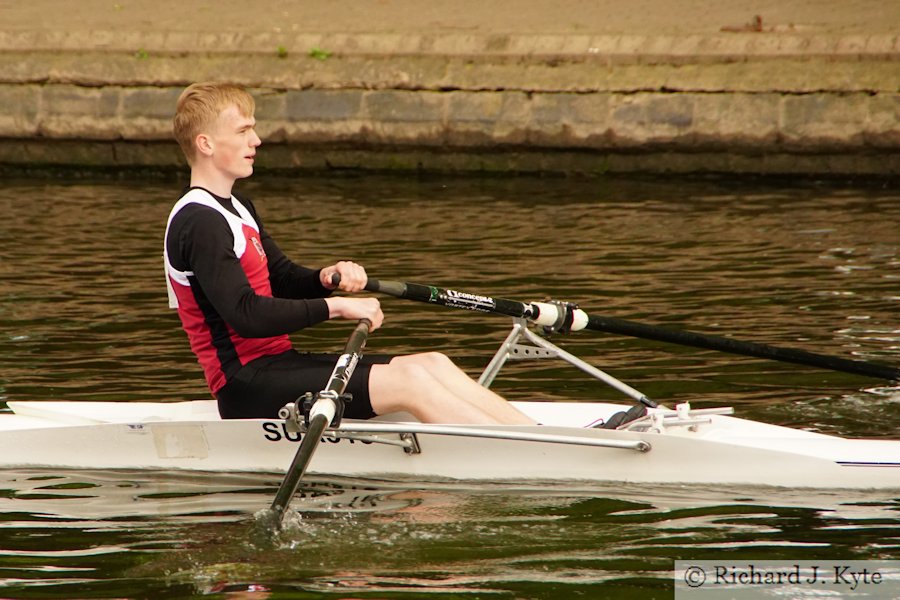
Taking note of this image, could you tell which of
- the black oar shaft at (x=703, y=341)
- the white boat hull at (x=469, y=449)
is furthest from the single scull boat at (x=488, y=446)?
the black oar shaft at (x=703, y=341)

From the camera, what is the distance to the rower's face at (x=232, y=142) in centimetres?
573

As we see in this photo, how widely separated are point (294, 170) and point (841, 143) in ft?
19.6

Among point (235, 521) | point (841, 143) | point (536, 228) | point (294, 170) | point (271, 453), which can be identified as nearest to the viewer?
point (235, 521)

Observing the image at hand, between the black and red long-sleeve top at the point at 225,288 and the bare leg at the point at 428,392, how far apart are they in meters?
0.40

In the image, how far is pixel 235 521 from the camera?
5.66 metres

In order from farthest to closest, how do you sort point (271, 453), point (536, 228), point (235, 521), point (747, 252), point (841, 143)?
point (841, 143) → point (536, 228) → point (747, 252) → point (271, 453) → point (235, 521)

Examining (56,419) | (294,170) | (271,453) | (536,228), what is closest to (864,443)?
(271,453)

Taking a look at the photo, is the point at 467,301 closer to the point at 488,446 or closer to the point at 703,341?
the point at 488,446

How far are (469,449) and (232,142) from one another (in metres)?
1.65

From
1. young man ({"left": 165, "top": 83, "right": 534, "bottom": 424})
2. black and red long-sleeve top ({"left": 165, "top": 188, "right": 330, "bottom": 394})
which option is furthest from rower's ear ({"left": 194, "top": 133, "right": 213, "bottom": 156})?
black and red long-sleeve top ({"left": 165, "top": 188, "right": 330, "bottom": 394})

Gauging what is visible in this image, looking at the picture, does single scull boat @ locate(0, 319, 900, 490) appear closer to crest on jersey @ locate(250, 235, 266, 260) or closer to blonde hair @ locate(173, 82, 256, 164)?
crest on jersey @ locate(250, 235, 266, 260)

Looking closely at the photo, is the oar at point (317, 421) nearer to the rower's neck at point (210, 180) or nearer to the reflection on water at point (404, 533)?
the reflection on water at point (404, 533)

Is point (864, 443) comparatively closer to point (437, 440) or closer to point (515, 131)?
point (437, 440)

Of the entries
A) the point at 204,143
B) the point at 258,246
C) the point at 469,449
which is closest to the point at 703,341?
the point at 469,449
